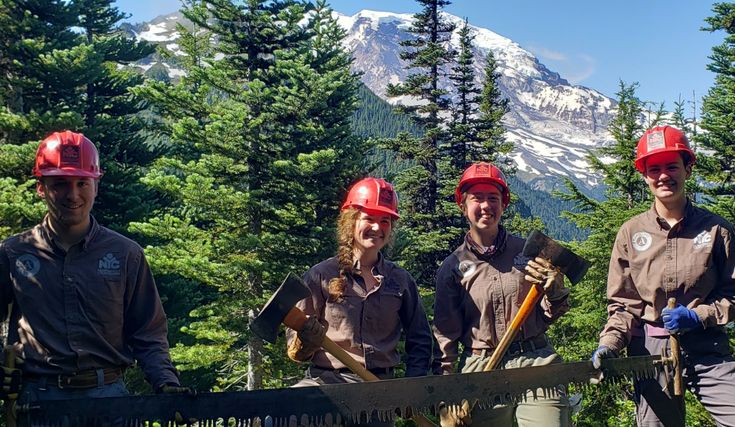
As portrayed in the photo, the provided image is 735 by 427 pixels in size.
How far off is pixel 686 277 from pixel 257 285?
15374 millimetres

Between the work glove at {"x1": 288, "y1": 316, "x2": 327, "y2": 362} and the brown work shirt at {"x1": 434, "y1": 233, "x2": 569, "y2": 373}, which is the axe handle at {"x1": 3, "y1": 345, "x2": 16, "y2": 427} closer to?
the work glove at {"x1": 288, "y1": 316, "x2": 327, "y2": 362}

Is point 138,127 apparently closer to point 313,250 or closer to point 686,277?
point 313,250

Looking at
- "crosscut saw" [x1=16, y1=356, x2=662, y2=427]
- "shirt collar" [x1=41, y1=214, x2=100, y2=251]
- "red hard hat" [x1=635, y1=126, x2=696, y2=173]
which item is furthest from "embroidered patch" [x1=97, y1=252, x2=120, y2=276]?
"red hard hat" [x1=635, y1=126, x2=696, y2=173]

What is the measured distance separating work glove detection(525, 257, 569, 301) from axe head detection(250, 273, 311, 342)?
170 cm

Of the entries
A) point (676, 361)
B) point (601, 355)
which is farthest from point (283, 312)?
point (676, 361)

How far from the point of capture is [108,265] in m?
3.96

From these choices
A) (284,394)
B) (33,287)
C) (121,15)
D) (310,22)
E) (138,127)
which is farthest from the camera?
(121,15)

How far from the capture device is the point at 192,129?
18250 millimetres

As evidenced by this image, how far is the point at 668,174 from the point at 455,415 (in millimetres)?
2437

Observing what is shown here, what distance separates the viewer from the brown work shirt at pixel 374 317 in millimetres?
4480

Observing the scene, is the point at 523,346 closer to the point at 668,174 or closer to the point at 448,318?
the point at 448,318

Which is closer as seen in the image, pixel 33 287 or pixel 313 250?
pixel 33 287

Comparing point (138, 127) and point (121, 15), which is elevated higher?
point (121, 15)

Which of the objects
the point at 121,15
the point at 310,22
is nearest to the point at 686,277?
the point at 310,22
